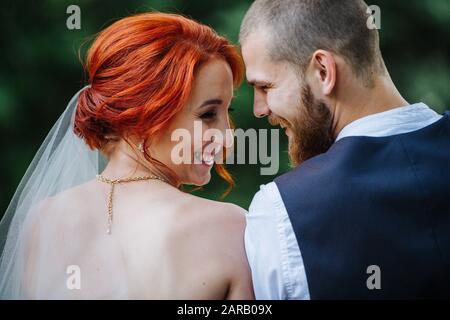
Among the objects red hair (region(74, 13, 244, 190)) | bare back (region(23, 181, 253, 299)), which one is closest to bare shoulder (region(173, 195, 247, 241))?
bare back (region(23, 181, 253, 299))

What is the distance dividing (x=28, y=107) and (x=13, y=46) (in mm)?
307

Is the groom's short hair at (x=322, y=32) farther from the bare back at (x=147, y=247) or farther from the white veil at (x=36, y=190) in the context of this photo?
the white veil at (x=36, y=190)

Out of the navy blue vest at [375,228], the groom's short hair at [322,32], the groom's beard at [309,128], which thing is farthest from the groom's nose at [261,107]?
the navy blue vest at [375,228]

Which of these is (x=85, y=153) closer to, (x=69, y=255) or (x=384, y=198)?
(x=69, y=255)

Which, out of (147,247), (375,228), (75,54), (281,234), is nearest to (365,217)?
(375,228)

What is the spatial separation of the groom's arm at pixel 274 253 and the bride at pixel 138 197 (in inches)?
3.6

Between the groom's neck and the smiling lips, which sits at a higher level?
the groom's neck

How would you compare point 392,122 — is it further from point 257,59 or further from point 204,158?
point 204,158

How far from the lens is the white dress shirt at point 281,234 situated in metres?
1.92

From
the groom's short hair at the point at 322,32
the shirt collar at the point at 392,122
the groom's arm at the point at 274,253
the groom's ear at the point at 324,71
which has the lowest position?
the groom's arm at the point at 274,253

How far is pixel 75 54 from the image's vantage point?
3670 mm

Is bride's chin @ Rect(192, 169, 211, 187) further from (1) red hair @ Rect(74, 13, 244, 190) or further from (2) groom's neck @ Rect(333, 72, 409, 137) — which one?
(2) groom's neck @ Rect(333, 72, 409, 137)

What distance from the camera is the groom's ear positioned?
217cm
